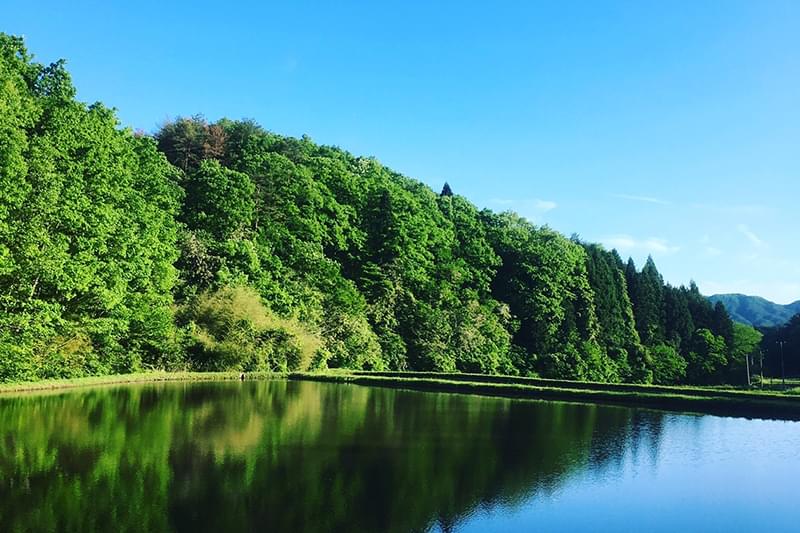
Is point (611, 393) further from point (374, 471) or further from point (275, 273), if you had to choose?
point (275, 273)

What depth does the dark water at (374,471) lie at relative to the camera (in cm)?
1105

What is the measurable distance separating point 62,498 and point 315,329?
4263cm

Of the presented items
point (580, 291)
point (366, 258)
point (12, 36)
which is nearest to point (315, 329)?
point (366, 258)

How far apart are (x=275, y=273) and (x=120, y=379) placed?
19.7 m

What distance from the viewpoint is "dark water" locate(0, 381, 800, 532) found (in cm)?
1105

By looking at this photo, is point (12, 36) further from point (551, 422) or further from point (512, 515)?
point (512, 515)

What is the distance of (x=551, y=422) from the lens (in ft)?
82.9

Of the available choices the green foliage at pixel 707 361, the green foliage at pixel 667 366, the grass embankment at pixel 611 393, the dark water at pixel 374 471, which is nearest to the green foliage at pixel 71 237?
the dark water at pixel 374 471

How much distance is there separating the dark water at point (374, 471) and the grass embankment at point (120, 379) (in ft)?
12.6

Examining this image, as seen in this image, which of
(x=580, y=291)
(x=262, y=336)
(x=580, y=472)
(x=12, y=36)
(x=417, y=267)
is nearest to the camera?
(x=580, y=472)

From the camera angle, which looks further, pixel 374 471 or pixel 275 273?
pixel 275 273

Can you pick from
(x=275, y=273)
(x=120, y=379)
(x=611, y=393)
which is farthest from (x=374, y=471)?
(x=275, y=273)

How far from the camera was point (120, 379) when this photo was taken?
36969mm

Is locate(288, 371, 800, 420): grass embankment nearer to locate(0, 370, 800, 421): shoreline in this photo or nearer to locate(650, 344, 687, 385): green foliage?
locate(0, 370, 800, 421): shoreline
